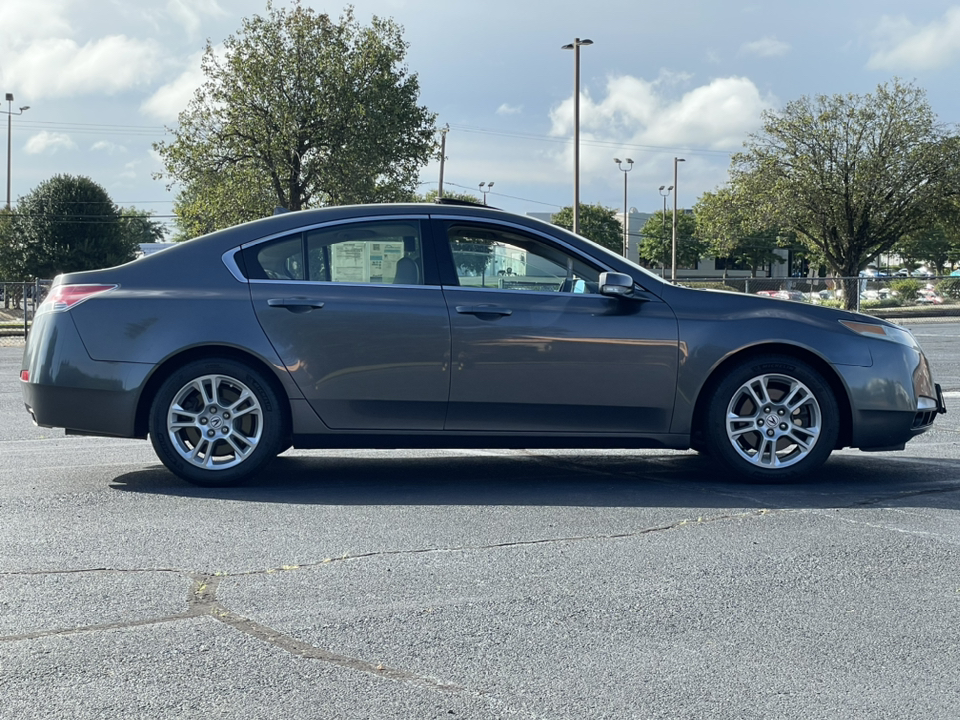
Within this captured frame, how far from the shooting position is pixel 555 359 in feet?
19.9

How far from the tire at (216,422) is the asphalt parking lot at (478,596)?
0.55 ft

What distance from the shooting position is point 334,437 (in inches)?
240

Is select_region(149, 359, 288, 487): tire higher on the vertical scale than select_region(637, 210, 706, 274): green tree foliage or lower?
lower

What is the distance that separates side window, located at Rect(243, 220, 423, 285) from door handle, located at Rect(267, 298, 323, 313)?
0.16 meters

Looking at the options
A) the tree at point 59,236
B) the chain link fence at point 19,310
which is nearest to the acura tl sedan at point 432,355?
the chain link fence at point 19,310

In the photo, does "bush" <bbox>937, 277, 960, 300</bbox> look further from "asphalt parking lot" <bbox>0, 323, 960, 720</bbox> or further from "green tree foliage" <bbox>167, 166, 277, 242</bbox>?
"asphalt parking lot" <bbox>0, 323, 960, 720</bbox>

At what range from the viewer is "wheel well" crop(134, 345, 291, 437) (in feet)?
20.0

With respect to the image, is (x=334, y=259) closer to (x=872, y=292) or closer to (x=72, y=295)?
(x=72, y=295)

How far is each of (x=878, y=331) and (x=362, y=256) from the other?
2997mm

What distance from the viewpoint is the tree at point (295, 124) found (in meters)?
37.0

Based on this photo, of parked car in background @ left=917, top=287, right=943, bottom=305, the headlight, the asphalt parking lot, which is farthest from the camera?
parked car in background @ left=917, top=287, right=943, bottom=305

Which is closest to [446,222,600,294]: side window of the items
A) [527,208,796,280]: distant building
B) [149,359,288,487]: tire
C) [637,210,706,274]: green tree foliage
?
[149,359,288,487]: tire

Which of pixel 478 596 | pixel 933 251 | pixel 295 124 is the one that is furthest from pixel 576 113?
pixel 933 251

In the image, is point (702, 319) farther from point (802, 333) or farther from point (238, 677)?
point (238, 677)
